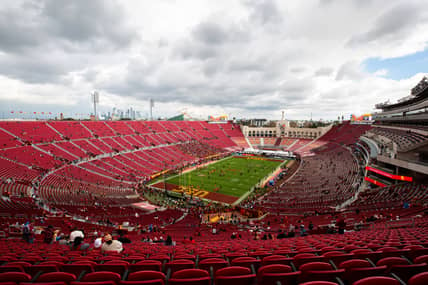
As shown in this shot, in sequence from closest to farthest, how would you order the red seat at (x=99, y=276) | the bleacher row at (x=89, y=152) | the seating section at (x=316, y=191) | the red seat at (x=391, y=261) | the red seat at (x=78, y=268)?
the red seat at (x=99, y=276)
the red seat at (x=391, y=261)
the red seat at (x=78, y=268)
the seating section at (x=316, y=191)
the bleacher row at (x=89, y=152)

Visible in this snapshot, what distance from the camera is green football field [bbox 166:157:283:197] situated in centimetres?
4097

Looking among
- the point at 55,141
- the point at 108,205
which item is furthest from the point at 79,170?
the point at 108,205

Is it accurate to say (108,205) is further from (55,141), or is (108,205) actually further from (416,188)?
(416,188)

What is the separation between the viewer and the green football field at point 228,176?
134ft

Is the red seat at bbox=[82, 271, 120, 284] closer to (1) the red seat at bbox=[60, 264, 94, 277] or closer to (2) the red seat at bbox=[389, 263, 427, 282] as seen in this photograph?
(1) the red seat at bbox=[60, 264, 94, 277]

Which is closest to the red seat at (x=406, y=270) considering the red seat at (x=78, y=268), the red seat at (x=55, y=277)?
the red seat at (x=55, y=277)

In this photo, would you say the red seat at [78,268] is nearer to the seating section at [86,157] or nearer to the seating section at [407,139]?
the seating section at [86,157]

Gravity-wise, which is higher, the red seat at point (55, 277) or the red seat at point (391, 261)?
the red seat at point (55, 277)

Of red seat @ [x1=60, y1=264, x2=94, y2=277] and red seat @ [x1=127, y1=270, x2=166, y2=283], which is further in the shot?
red seat @ [x1=60, y1=264, x2=94, y2=277]

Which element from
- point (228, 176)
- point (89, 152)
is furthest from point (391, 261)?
point (89, 152)

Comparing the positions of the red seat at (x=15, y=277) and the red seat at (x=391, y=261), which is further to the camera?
the red seat at (x=391, y=261)

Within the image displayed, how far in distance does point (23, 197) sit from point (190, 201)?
20.3 meters

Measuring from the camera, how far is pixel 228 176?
48375 mm

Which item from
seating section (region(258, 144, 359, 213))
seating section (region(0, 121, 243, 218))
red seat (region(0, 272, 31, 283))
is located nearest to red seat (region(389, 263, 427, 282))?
red seat (region(0, 272, 31, 283))
